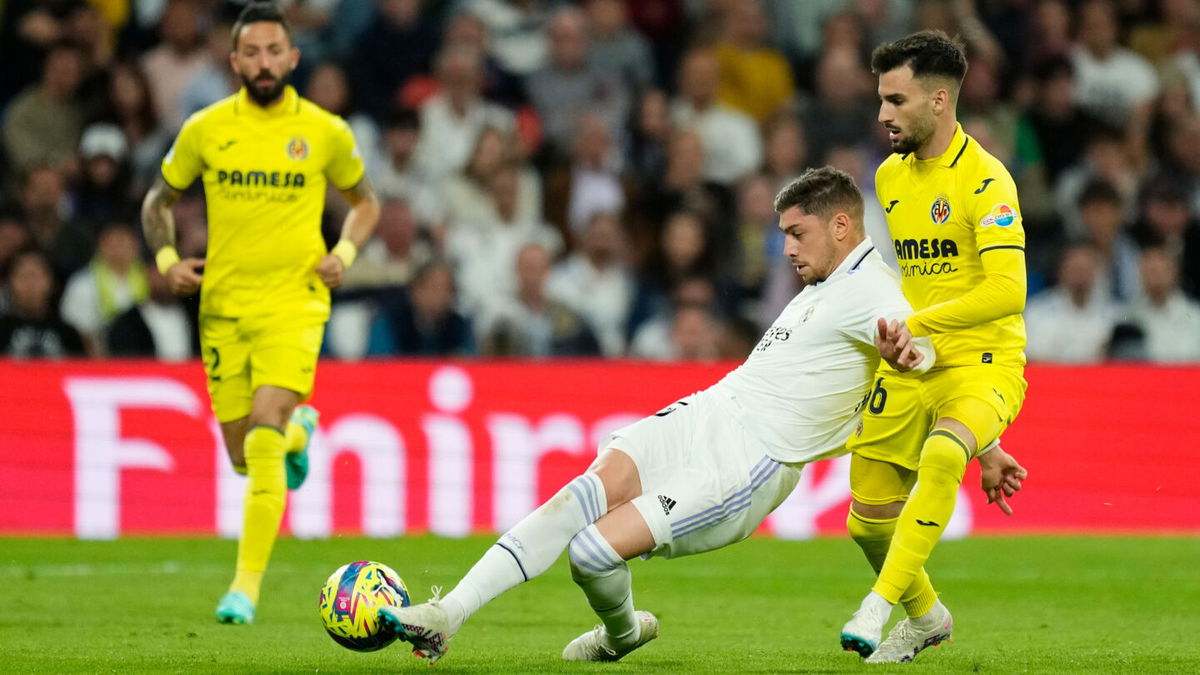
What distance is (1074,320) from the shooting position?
550 inches

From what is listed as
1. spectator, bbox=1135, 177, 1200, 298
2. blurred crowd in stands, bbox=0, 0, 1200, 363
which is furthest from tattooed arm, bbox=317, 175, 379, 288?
spectator, bbox=1135, 177, 1200, 298

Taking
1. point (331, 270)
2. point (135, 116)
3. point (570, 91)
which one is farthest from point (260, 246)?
point (570, 91)

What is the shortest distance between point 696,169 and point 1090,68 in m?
4.18

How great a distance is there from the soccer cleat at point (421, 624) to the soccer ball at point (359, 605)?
1.9 inches

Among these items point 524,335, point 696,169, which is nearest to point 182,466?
point 524,335

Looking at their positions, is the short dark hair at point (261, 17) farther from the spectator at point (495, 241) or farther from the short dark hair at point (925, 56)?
the spectator at point (495, 241)

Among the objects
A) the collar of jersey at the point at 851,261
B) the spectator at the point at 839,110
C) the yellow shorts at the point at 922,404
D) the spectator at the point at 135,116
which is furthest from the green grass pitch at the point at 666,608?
the spectator at the point at 839,110

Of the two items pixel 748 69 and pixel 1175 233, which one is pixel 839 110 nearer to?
pixel 748 69

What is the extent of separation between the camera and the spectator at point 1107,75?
16312 mm

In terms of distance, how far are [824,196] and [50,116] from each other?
9.78m

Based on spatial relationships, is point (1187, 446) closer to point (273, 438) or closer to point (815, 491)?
point (815, 491)

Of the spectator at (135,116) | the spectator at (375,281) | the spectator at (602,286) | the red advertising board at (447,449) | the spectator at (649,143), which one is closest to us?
the red advertising board at (447,449)

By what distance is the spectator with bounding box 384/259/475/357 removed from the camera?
43.9 feet

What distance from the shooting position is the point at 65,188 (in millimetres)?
14031
